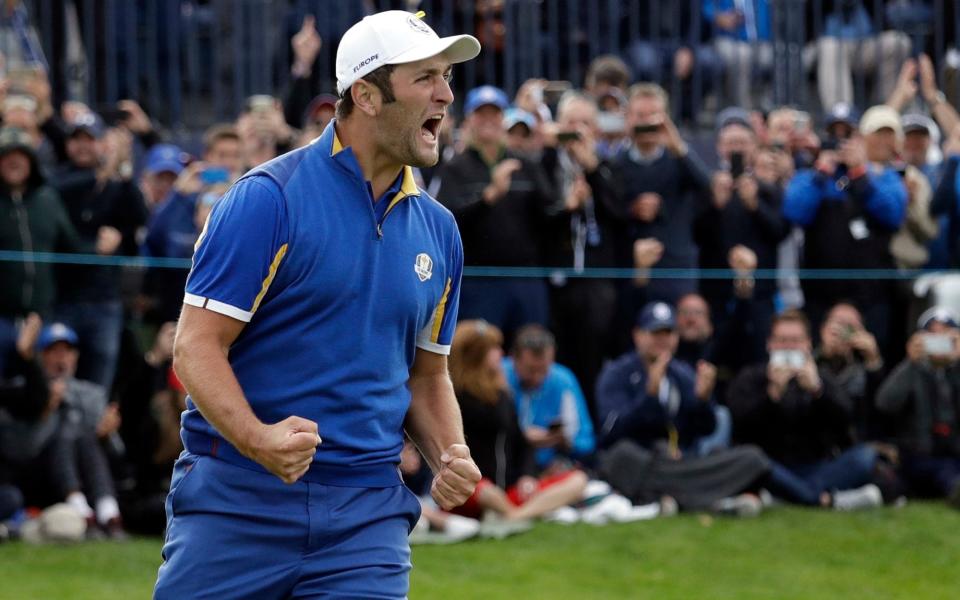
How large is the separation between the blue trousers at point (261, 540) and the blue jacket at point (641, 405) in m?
7.01

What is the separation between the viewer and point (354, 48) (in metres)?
4.51

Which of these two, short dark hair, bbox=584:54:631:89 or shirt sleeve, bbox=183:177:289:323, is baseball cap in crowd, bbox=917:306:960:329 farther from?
shirt sleeve, bbox=183:177:289:323

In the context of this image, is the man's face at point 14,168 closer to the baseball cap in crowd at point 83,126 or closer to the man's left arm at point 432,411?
the baseball cap in crowd at point 83,126

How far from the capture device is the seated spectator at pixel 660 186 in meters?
12.0

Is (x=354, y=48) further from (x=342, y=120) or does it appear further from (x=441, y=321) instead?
(x=441, y=321)

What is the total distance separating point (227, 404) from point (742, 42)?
1165 cm

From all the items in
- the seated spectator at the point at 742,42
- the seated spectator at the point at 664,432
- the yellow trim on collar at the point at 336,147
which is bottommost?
the seated spectator at the point at 664,432

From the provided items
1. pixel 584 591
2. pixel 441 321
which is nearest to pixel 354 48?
pixel 441 321

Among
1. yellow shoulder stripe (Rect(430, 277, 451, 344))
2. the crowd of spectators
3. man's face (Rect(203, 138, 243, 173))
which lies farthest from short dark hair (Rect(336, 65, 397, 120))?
man's face (Rect(203, 138, 243, 173))

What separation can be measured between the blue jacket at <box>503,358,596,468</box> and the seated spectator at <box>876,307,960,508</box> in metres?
2.12

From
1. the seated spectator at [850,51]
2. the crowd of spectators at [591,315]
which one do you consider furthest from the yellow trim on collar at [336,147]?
the seated spectator at [850,51]

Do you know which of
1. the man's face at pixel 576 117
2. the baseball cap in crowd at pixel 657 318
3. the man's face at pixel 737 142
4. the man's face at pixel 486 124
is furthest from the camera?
the man's face at pixel 737 142

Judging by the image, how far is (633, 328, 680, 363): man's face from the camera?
11.3 metres

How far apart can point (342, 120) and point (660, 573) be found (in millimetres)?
5538
